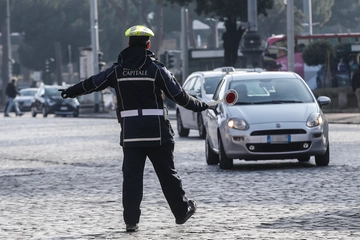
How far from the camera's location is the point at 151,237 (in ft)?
30.2

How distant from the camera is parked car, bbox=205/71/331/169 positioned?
1602 centimetres

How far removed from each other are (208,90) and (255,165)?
788 cm

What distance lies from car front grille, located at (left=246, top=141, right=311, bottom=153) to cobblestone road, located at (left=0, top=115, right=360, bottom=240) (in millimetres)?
292

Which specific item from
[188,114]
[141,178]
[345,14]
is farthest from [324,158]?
[345,14]

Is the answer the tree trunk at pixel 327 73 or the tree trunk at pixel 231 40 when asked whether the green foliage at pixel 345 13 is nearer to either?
the tree trunk at pixel 327 73

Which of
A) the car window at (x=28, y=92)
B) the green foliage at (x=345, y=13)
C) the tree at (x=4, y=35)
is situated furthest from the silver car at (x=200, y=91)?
the green foliage at (x=345, y=13)

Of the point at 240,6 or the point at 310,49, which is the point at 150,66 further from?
the point at 310,49

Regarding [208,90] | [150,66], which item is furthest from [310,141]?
[208,90]

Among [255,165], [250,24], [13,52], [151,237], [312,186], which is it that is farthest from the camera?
[13,52]

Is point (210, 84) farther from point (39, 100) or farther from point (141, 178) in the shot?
point (39, 100)

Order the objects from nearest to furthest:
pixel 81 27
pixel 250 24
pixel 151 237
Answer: pixel 151 237, pixel 250 24, pixel 81 27

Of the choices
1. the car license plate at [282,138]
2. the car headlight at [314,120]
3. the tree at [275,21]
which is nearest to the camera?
the car license plate at [282,138]

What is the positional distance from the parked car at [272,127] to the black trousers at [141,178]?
230 inches

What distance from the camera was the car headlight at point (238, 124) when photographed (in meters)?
16.2
